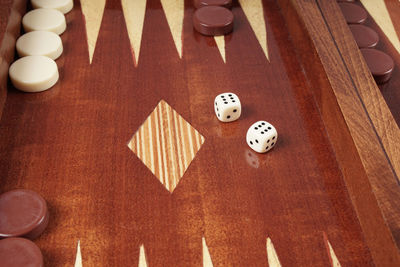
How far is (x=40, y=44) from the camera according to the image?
5.69 feet

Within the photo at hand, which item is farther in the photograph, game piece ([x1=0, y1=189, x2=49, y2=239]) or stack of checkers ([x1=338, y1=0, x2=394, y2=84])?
stack of checkers ([x1=338, y1=0, x2=394, y2=84])

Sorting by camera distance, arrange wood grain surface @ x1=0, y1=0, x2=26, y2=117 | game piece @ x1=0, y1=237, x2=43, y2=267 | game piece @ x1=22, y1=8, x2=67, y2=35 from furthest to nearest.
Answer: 1. game piece @ x1=22, y1=8, x2=67, y2=35
2. wood grain surface @ x1=0, y1=0, x2=26, y2=117
3. game piece @ x1=0, y1=237, x2=43, y2=267

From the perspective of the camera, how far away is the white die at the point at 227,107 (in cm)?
148

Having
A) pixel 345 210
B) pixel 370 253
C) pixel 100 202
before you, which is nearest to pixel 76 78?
pixel 100 202

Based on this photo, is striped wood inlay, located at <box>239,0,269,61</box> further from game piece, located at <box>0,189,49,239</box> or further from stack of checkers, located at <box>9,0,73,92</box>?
game piece, located at <box>0,189,49,239</box>

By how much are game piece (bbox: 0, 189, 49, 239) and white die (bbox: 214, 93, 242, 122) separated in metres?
0.59

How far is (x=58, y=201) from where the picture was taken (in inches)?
51.3

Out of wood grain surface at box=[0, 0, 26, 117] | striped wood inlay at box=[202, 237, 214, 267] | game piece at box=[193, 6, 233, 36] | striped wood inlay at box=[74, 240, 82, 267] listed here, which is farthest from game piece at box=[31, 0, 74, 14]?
striped wood inlay at box=[202, 237, 214, 267]

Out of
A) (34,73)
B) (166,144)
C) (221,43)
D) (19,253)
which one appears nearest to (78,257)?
(19,253)

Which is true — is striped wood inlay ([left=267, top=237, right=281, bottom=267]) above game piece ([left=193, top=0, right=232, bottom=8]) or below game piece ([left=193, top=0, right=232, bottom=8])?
below

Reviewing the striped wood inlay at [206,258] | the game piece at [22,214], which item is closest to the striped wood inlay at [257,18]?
the striped wood inlay at [206,258]

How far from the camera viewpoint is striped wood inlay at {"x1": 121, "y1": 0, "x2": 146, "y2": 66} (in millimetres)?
1813

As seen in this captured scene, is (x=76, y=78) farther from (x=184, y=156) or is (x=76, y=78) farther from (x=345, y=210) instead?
(x=345, y=210)

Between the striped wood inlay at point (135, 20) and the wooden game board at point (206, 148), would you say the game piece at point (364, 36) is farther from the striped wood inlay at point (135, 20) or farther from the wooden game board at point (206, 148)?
the striped wood inlay at point (135, 20)
